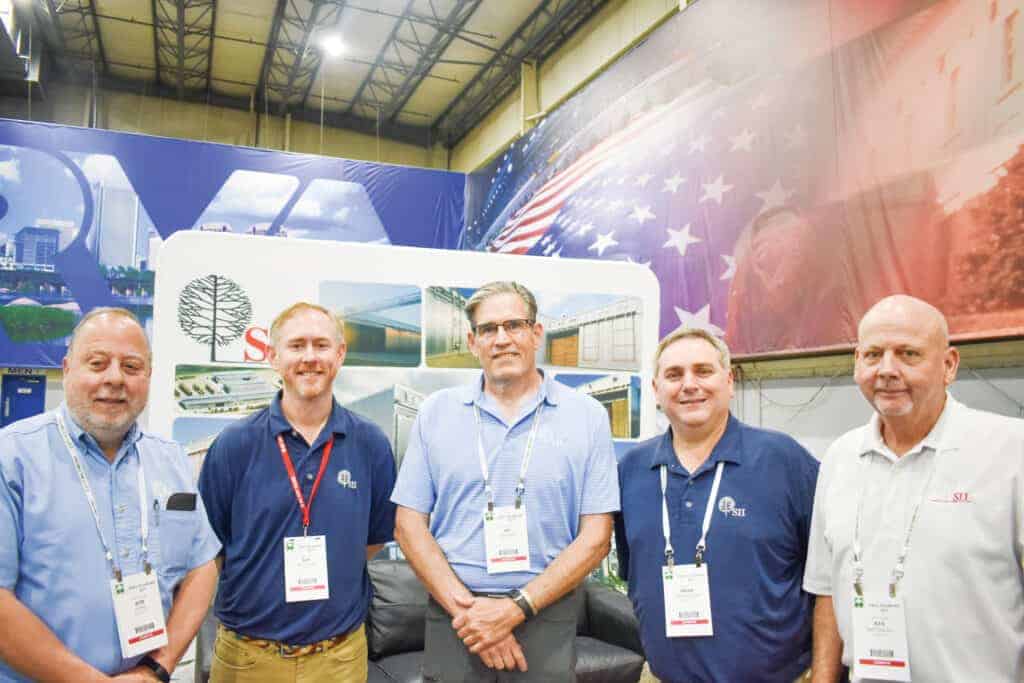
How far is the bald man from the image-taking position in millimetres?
1502

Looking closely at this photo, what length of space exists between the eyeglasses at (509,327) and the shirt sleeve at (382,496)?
54cm

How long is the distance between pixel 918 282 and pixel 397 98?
9.59 meters

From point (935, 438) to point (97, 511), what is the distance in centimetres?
198

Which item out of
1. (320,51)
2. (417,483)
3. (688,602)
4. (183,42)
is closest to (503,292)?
(417,483)

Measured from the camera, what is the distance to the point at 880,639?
5.19 feet

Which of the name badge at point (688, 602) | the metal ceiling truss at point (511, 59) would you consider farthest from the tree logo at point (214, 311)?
the metal ceiling truss at point (511, 59)

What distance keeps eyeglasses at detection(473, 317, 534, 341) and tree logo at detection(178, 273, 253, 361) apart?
1704 millimetres

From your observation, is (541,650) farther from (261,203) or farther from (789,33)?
(261,203)

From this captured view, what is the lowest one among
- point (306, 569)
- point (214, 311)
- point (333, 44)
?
point (306, 569)

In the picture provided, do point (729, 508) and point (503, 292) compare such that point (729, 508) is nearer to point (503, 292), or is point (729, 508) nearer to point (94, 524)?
point (503, 292)

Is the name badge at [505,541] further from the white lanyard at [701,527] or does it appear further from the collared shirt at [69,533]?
the collared shirt at [69,533]

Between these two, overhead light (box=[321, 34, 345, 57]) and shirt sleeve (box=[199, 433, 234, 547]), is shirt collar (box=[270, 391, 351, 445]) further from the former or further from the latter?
overhead light (box=[321, 34, 345, 57])

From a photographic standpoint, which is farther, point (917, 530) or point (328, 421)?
point (328, 421)

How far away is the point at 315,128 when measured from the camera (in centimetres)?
1262
